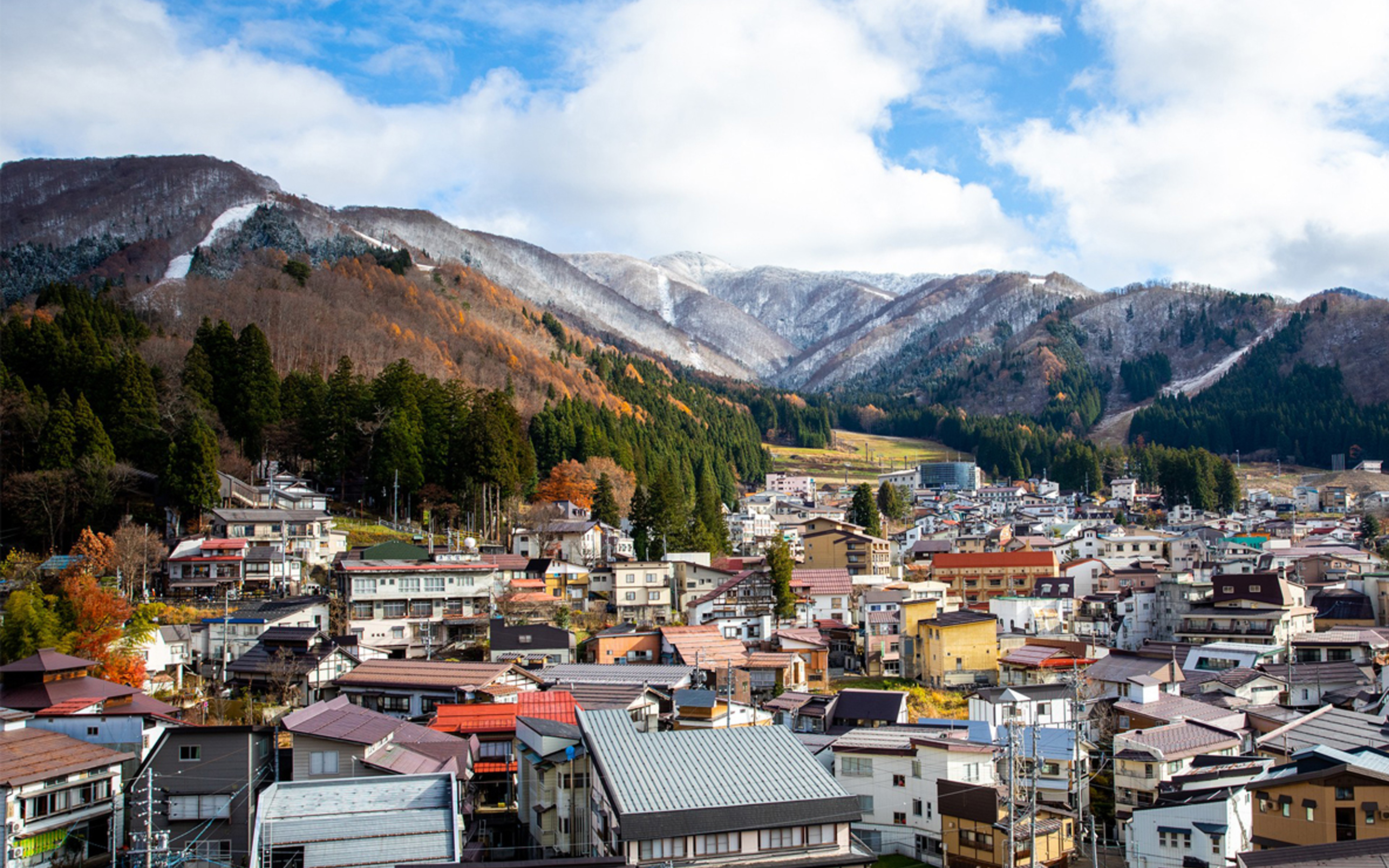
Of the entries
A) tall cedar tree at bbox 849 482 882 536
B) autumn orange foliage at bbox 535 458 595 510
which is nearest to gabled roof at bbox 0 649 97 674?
autumn orange foliage at bbox 535 458 595 510

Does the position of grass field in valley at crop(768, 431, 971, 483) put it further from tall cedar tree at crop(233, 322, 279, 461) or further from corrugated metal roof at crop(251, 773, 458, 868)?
corrugated metal roof at crop(251, 773, 458, 868)

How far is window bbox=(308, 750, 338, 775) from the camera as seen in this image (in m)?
18.6

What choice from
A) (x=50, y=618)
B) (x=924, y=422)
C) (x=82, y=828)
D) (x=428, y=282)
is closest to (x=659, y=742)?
(x=82, y=828)

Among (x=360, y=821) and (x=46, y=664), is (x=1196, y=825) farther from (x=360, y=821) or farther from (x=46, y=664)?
(x=46, y=664)

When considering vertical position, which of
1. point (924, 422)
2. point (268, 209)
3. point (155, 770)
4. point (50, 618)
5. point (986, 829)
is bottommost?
point (986, 829)

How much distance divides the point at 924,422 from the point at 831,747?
115738 millimetres

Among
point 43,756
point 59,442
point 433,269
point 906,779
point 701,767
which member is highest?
point 433,269

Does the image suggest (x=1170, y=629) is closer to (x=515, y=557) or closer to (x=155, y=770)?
(x=515, y=557)

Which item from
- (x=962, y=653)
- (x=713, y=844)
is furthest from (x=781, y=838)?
(x=962, y=653)

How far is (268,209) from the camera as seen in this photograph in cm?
8900

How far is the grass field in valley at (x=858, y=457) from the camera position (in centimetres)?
10244

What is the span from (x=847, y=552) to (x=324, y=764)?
3343cm

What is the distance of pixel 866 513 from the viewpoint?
194ft

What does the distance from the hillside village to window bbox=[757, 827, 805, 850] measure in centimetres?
4
